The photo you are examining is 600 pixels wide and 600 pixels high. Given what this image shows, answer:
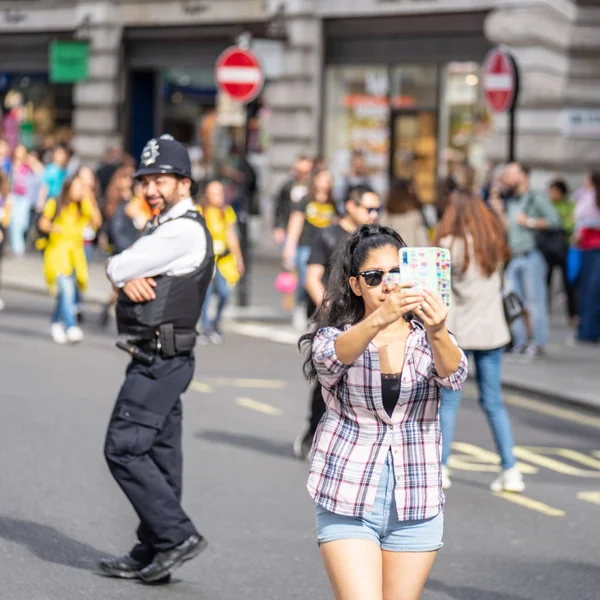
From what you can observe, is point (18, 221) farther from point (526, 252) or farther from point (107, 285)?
point (526, 252)

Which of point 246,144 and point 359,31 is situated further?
point 359,31

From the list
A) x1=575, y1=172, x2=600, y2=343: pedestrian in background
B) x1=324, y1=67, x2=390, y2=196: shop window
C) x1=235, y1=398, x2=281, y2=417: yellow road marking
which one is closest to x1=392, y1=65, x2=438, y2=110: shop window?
x1=324, y1=67, x2=390, y2=196: shop window

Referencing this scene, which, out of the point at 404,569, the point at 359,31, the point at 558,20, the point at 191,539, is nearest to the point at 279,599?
the point at 191,539

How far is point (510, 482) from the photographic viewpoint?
8430 mm

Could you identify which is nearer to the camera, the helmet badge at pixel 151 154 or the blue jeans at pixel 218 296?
the helmet badge at pixel 151 154

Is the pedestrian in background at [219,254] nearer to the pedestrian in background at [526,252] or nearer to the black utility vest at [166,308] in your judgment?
the pedestrian in background at [526,252]

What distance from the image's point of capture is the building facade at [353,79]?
2066 cm

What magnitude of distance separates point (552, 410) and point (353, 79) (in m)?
13.2

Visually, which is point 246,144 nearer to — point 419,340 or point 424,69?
point 424,69

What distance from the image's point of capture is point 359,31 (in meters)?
23.4

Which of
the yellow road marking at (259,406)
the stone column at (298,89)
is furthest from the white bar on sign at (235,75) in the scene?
the yellow road marking at (259,406)

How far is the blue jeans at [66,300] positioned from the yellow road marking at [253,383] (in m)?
2.42

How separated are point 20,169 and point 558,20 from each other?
28.4ft

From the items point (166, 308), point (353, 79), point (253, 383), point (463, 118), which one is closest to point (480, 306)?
point (166, 308)
